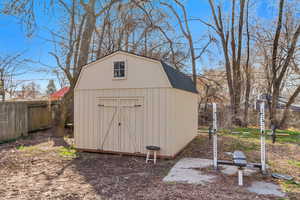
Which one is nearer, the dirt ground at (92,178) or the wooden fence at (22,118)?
the dirt ground at (92,178)

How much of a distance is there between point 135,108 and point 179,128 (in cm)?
148

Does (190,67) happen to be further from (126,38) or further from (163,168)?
(163,168)

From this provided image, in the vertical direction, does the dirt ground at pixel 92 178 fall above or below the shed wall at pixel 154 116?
below

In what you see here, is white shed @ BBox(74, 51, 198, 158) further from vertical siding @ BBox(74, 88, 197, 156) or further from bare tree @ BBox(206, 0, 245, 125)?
bare tree @ BBox(206, 0, 245, 125)

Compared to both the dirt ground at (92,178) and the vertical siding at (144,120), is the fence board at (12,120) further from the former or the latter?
the vertical siding at (144,120)

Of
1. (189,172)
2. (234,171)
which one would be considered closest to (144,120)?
(189,172)

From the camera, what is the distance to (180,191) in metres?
A: 3.22

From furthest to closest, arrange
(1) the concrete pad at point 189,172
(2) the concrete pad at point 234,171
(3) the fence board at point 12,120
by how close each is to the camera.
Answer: (3) the fence board at point 12,120, (2) the concrete pad at point 234,171, (1) the concrete pad at point 189,172

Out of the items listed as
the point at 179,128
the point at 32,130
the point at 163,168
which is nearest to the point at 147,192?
the point at 163,168

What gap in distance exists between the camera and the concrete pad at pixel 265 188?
3.15 m

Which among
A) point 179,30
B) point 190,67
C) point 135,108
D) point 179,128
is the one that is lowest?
point 179,128

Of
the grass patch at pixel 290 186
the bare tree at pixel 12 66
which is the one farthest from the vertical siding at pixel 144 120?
the bare tree at pixel 12 66

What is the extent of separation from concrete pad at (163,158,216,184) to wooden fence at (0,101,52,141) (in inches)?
248

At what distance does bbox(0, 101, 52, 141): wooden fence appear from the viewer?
273 inches
